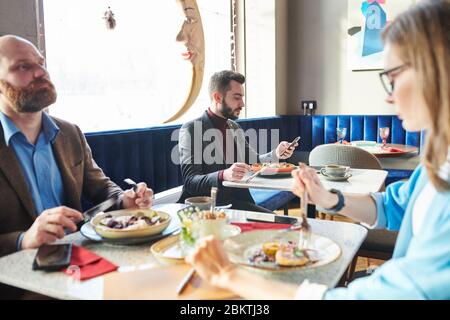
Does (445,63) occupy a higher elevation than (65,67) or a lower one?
lower

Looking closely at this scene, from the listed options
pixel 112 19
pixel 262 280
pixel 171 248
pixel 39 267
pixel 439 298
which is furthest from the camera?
pixel 112 19

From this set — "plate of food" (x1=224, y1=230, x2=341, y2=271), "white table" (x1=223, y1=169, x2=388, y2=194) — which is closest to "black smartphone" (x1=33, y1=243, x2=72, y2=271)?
"plate of food" (x1=224, y1=230, x2=341, y2=271)

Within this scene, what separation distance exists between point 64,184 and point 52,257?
0.68m

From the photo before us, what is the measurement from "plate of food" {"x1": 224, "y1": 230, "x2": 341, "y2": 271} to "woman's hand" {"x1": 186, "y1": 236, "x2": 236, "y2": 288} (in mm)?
118

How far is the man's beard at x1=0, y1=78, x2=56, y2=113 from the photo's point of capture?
156cm

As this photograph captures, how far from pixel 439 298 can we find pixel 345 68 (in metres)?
4.48

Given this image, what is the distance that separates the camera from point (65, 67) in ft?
9.09

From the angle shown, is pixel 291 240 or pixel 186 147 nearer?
pixel 291 240

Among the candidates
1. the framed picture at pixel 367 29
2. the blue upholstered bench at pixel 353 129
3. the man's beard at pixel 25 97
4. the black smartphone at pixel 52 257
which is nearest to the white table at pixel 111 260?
the black smartphone at pixel 52 257

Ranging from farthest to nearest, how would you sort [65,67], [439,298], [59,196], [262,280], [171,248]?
[65,67]
[59,196]
[171,248]
[262,280]
[439,298]

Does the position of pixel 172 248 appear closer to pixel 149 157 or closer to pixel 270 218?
pixel 270 218

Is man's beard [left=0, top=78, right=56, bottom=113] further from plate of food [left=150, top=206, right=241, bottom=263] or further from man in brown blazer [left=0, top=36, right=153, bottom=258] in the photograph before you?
plate of food [left=150, top=206, right=241, bottom=263]
